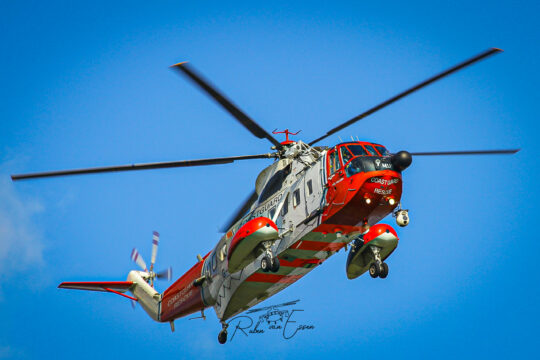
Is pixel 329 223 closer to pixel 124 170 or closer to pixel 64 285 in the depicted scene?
pixel 124 170

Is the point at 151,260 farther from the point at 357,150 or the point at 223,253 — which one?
the point at 357,150

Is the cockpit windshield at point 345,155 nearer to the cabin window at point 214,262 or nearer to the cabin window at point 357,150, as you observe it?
the cabin window at point 357,150

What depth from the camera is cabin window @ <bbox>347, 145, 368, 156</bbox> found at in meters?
15.2

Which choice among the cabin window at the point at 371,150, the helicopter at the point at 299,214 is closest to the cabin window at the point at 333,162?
the helicopter at the point at 299,214

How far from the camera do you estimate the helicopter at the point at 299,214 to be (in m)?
14.7

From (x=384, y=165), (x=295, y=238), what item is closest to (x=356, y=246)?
(x=295, y=238)

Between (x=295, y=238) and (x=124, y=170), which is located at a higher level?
(x=124, y=170)

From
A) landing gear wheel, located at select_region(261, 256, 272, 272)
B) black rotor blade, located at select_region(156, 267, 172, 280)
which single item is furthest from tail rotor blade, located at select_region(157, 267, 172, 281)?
landing gear wheel, located at select_region(261, 256, 272, 272)

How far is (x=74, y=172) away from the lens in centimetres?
1501

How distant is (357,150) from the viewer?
15.3m

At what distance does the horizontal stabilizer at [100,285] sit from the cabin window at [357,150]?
11817mm

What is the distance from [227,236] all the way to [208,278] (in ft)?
5.91

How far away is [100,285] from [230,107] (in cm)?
1076

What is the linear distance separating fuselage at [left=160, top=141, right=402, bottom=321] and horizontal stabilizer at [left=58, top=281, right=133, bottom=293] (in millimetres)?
4139
